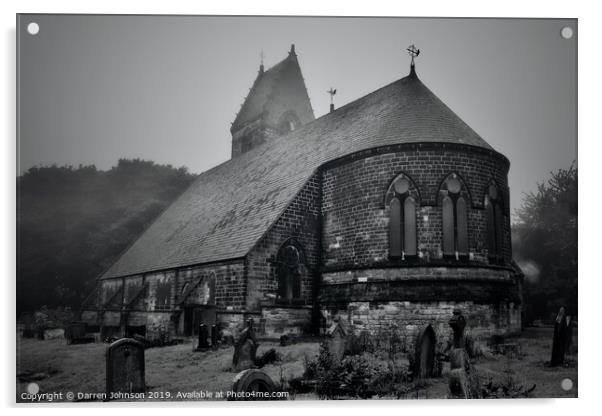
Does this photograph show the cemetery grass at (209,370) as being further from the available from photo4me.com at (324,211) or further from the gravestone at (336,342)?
the gravestone at (336,342)

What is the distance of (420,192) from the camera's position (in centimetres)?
1430

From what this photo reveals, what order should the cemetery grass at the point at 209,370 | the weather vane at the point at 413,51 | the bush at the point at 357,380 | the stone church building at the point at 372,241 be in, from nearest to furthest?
the bush at the point at 357,380, the cemetery grass at the point at 209,370, the weather vane at the point at 413,51, the stone church building at the point at 372,241

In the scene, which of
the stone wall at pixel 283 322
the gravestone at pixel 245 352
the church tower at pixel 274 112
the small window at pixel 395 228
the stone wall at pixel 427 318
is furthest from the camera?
the church tower at pixel 274 112

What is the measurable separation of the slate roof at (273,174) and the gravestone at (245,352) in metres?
3.92

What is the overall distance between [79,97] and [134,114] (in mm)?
1268

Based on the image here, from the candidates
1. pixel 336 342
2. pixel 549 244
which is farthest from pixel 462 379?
pixel 549 244

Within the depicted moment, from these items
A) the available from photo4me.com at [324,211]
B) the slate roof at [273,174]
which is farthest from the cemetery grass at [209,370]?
the slate roof at [273,174]

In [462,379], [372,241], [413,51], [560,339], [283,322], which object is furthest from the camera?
[283,322]

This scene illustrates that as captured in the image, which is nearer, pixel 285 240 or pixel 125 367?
pixel 125 367

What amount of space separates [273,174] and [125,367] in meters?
10.8

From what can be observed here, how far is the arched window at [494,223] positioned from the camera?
14.5m

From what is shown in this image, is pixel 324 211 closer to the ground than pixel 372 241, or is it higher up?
higher up

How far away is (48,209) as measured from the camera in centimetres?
1166

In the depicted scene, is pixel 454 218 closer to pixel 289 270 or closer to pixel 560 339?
pixel 560 339
